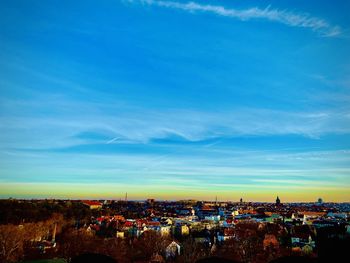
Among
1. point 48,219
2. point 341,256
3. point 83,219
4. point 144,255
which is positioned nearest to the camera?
point 341,256

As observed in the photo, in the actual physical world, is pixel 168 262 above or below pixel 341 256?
below

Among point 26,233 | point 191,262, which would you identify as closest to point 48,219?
point 26,233

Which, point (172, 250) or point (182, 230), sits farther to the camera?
point (182, 230)

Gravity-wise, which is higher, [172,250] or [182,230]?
[182,230]

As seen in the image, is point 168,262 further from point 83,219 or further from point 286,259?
point 83,219

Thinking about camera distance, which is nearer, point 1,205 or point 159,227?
point 1,205

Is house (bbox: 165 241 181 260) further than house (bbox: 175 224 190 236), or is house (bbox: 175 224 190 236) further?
house (bbox: 175 224 190 236)

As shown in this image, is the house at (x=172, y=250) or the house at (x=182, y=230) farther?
the house at (x=182, y=230)

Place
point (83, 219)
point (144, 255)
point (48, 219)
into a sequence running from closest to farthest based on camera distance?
point (144, 255) → point (48, 219) → point (83, 219)

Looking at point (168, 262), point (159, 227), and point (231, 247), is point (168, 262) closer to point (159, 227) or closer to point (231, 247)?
point (231, 247)
